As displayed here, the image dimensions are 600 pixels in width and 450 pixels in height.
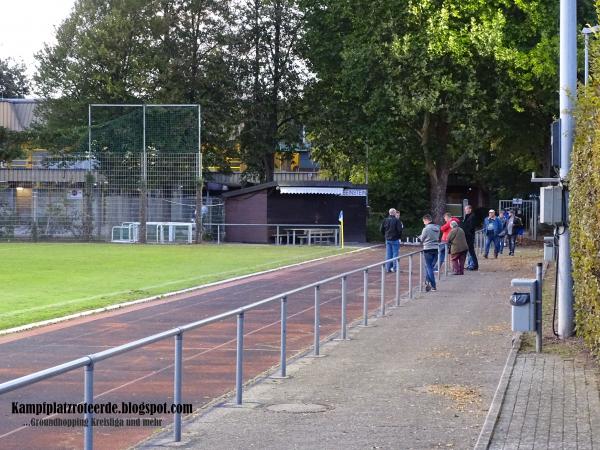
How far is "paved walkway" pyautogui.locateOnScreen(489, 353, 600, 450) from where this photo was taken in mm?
8117

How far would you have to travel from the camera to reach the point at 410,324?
54.1ft

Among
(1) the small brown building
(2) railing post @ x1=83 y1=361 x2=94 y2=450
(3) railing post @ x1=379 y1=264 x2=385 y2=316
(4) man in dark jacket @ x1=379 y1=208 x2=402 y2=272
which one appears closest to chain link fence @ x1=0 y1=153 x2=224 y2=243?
(1) the small brown building

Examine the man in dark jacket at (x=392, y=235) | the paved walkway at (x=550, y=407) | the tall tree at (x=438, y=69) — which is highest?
the tall tree at (x=438, y=69)

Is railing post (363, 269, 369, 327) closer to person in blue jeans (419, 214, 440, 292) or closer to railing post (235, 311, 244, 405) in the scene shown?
person in blue jeans (419, 214, 440, 292)

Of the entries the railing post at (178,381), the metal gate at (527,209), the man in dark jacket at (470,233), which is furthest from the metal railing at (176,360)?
the metal gate at (527,209)

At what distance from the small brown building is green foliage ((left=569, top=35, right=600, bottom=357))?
1498 inches

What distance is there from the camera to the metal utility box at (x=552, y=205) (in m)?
14.3

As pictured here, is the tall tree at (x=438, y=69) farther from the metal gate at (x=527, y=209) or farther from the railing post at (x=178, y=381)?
the railing post at (x=178, y=381)

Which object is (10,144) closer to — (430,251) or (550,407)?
(430,251)

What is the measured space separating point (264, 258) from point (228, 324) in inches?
1047

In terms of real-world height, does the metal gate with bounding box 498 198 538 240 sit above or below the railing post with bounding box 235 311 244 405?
above

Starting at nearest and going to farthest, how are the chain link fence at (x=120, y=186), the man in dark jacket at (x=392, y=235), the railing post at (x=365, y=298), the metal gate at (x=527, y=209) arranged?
the railing post at (x=365, y=298) < the man in dark jacket at (x=392, y=235) < the chain link fence at (x=120, y=186) < the metal gate at (x=527, y=209)

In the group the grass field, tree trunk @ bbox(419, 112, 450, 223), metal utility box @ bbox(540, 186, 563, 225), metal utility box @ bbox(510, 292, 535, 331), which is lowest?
the grass field

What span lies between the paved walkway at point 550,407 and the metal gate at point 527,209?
43.6 m
